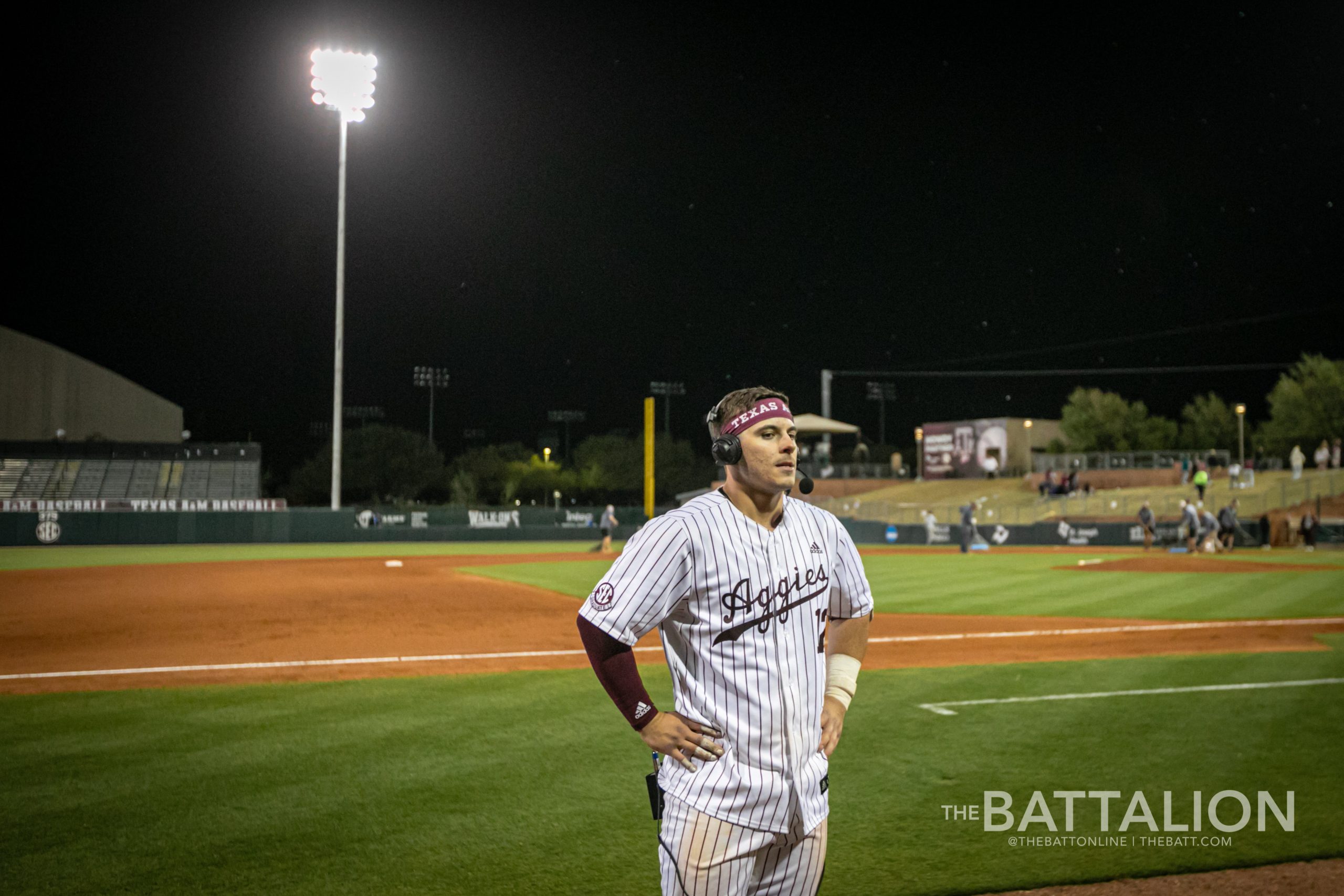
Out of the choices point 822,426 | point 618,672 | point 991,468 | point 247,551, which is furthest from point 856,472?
point 618,672

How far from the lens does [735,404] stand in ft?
9.77

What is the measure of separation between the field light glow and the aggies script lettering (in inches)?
1371

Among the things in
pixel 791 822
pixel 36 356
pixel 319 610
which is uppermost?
pixel 36 356

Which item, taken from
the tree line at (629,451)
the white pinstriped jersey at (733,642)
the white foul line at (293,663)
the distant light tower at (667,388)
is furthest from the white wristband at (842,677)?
the distant light tower at (667,388)

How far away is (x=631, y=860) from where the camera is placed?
15.4ft

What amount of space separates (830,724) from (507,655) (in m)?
8.82

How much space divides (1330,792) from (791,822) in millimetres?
4779

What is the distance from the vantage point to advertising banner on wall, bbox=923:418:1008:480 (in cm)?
6775

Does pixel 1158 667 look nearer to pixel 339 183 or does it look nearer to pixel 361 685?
pixel 361 685

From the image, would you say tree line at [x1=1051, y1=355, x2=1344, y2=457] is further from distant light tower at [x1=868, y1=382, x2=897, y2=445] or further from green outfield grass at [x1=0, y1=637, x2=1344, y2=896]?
green outfield grass at [x1=0, y1=637, x2=1344, y2=896]

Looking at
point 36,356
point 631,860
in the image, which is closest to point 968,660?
point 631,860

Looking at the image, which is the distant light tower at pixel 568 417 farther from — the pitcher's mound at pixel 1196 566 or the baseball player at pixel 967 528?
the pitcher's mound at pixel 1196 566

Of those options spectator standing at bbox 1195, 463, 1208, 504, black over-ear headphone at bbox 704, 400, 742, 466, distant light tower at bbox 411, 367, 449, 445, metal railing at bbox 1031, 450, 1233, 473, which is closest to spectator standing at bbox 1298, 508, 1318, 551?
spectator standing at bbox 1195, 463, 1208, 504

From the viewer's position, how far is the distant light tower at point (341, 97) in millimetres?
33031
